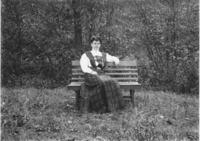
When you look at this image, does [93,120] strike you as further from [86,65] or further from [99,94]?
[86,65]

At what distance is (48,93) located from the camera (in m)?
9.37

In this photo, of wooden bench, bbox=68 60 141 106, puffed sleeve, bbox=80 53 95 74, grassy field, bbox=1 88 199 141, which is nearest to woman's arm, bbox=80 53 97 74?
puffed sleeve, bbox=80 53 95 74

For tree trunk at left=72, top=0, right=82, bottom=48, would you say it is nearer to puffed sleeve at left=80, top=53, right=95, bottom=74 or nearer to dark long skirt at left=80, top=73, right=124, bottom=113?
puffed sleeve at left=80, top=53, right=95, bottom=74

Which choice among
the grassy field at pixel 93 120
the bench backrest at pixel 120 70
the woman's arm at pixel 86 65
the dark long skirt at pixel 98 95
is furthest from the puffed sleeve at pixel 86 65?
the grassy field at pixel 93 120

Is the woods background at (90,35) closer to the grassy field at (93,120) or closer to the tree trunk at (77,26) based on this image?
the tree trunk at (77,26)

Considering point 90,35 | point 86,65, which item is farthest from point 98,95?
point 90,35

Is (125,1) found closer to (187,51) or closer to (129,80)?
(187,51)

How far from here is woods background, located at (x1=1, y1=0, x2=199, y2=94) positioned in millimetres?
10773

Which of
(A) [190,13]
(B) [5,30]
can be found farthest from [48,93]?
(A) [190,13]

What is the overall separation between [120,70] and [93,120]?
193 centimetres

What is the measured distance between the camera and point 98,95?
24.3 ft

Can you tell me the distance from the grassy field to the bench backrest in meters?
0.57

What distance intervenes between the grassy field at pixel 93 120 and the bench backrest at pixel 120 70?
22.5 inches

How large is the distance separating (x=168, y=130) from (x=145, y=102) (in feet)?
7.80
